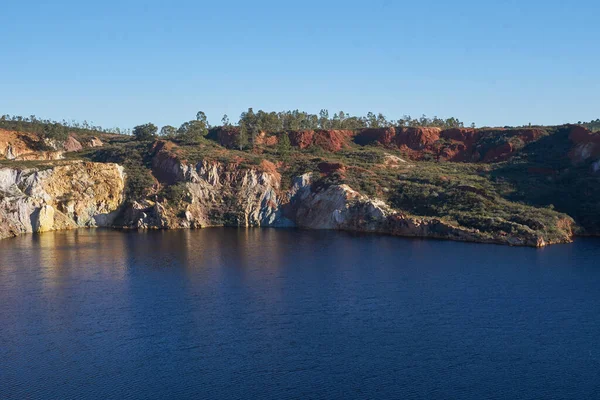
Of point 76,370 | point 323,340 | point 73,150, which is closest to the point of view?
point 76,370

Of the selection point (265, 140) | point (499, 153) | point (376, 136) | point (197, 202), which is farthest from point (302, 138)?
point (499, 153)

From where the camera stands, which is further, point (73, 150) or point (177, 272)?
point (73, 150)

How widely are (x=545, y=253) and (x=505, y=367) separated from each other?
129 ft

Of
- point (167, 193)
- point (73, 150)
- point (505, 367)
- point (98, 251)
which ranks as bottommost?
point (505, 367)

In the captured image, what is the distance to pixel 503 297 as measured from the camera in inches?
2147

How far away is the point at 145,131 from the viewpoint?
140250mm

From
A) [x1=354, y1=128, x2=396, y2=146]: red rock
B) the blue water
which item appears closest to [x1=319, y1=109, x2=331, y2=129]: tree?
[x1=354, y1=128, x2=396, y2=146]: red rock

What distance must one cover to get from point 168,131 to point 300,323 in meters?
113

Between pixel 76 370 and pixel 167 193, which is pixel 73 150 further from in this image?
pixel 76 370

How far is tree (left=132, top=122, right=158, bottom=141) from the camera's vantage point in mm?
140375

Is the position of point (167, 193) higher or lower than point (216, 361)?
higher

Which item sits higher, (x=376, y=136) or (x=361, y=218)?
(x=376, y=136)

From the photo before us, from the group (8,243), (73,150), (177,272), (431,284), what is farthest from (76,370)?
(73,150)

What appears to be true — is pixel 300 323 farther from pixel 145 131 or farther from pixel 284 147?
pixel 145 131
